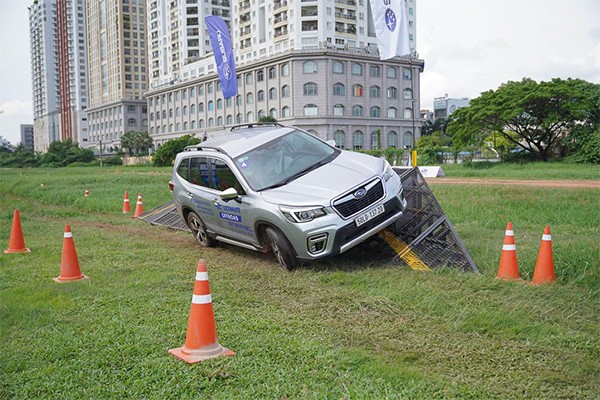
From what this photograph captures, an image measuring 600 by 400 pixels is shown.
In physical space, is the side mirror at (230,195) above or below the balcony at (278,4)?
below

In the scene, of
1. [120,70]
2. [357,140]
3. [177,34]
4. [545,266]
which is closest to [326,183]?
[545,266]

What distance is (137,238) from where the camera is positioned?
11.4m

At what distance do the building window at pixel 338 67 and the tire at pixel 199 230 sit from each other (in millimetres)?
Answer: 74836

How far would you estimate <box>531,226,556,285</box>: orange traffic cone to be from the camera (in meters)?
6.58

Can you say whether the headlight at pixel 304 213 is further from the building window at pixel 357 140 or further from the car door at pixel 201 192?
the building window at pixel 357 140

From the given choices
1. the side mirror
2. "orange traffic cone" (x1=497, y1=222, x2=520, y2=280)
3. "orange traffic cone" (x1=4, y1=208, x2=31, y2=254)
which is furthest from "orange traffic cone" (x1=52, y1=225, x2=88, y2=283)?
"orange traffic cone" (x1=497, y1=222, x2=520, y2=280)

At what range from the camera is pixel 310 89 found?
8231 centimetres

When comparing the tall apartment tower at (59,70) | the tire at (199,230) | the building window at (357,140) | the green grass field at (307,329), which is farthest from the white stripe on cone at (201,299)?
the tall apartment tower at (59,70)

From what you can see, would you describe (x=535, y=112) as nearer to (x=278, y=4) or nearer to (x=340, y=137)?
(x=340, y=137)

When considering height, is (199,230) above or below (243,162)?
below

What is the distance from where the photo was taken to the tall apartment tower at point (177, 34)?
337ft

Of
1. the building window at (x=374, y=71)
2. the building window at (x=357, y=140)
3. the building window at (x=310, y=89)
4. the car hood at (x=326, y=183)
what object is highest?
the building window at (x=374, y=71)

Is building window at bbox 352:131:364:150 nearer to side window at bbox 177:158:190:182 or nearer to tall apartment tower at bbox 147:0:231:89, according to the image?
tall apartment tower at bbox 147:0:231:89

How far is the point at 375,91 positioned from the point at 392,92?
125 inches
